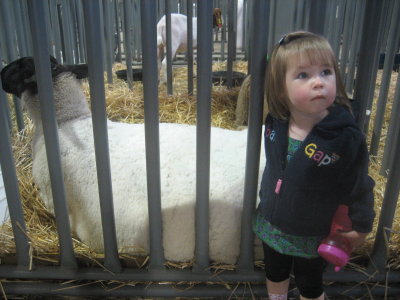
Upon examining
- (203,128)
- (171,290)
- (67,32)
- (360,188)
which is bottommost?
(171,290)

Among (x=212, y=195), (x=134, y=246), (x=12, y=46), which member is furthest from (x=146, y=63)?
(x=12, y=46)

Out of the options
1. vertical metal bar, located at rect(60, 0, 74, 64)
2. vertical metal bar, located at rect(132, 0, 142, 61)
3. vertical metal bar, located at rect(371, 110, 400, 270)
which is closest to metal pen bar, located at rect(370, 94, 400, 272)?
vertical metal bar, located at rect(371, 110, 400, 270)

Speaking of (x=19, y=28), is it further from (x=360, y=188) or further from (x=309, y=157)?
(x=360, y=188)

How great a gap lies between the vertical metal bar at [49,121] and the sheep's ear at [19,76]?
27.6 inches

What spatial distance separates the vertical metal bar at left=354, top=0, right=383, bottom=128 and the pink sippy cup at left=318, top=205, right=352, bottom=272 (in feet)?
1.13

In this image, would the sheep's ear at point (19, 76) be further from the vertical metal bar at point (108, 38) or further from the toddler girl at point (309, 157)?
the vertical metal bar at point (108, 38)

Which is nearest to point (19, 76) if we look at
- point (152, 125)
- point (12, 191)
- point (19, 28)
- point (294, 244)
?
point (12, 191)

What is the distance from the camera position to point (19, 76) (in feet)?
6.32

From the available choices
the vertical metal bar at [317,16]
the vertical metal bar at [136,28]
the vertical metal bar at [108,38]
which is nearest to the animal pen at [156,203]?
the vertical metal bar at [317,16]

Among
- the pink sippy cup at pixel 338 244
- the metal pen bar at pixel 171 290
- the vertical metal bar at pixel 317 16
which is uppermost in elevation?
the vertical metal bar at pixel 317 16

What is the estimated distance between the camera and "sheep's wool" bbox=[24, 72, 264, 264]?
154cm

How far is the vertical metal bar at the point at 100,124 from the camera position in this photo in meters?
1.24

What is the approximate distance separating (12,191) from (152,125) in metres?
0.64

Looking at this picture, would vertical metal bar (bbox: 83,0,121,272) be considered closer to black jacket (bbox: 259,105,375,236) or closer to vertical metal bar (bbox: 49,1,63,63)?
black jacket (bbox: 259,105,375,236)
